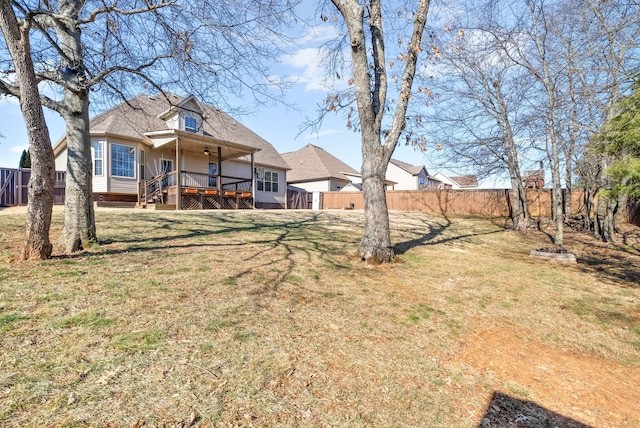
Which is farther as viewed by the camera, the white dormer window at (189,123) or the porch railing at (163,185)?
the white dormer window at (189,123)

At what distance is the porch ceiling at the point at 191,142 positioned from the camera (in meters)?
15.3

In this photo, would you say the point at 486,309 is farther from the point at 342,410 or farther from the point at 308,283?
the point at 342,410

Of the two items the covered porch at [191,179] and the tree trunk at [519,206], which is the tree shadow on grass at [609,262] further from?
the covered porch at [191,179]

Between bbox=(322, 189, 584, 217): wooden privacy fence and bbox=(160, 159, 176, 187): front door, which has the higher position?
bbox=(160, 159, 176, 187): front door

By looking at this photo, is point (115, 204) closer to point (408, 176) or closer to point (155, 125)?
point (155, 125)

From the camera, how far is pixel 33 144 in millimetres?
4434

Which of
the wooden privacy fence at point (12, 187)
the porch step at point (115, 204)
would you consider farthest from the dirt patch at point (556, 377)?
the wooden privacy fence at point (12, 187)

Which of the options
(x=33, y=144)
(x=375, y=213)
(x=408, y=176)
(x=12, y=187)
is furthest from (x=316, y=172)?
(x=33, y=144)

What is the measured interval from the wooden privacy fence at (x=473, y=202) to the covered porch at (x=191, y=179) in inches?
459

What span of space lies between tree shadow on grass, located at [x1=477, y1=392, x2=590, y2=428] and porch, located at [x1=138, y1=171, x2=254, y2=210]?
14268 mm

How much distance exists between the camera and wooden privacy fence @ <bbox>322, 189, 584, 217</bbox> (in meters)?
18.9

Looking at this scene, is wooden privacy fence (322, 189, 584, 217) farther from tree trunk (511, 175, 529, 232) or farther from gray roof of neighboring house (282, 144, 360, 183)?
gray roof of neighboring house (282, 144, 360, 183)

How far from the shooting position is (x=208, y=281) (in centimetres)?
450

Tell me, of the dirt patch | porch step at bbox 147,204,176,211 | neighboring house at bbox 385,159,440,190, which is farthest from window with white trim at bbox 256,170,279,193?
neighboring house at bbox 385,159,440,190
